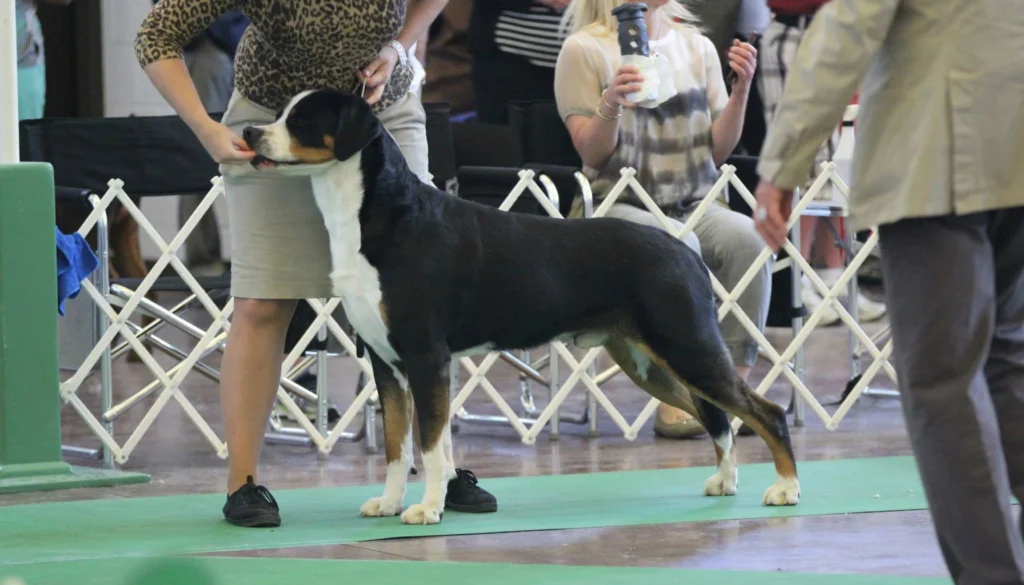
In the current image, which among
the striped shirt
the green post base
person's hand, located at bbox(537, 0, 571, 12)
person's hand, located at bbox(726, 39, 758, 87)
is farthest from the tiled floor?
person's hand, located at bbox(537, 0, 571, 12)

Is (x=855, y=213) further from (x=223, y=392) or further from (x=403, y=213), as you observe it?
(x=223, y=392)

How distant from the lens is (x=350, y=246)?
345cm

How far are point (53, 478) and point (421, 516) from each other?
121 centimetres

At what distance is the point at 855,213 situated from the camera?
228 cm

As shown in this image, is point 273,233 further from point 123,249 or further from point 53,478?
point 123,249

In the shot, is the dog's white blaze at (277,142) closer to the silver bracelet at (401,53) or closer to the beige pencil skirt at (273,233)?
the beige pencil skirt at (273,233)

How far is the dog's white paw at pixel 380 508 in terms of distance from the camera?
3602 millimetres

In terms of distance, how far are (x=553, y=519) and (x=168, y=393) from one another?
64.7 inches

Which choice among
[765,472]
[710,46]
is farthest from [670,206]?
[765,472]

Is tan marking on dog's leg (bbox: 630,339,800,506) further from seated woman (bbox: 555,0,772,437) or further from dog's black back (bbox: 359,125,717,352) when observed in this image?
seated woman (bbox: 555,0,772,437)

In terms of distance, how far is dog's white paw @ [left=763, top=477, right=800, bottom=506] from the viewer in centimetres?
367

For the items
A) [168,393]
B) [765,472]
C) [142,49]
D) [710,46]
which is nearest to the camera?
[142,49]

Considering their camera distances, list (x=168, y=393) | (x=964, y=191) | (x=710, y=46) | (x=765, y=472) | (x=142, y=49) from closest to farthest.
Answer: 1. (x=964, y=191)
2. (x=142, y=49)
3. (x=765, y=472)
4. (x=168, y=393)
5. (x=710, y=46)

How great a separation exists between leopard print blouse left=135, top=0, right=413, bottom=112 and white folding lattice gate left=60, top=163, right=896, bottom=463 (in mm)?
1228
